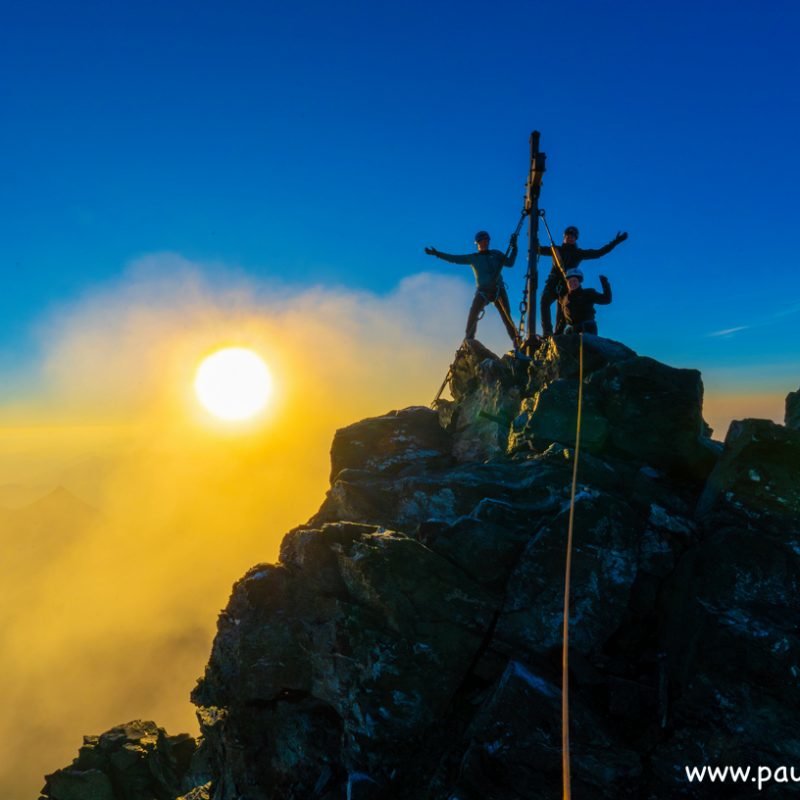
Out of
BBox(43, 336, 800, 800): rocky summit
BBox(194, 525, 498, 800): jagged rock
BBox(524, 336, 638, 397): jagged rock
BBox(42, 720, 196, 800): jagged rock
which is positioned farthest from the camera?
BBox(42, 720, 196, 800): jagged rock

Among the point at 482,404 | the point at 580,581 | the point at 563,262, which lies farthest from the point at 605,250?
the point at 580,581

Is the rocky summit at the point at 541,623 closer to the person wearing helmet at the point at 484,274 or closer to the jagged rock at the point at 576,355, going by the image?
the jagged rock at the point at 576,355

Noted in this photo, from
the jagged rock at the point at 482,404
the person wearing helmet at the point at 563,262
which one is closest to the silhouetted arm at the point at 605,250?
the person wearing helmet at the point at 563,262

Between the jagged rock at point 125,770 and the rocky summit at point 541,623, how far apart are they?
34944mm

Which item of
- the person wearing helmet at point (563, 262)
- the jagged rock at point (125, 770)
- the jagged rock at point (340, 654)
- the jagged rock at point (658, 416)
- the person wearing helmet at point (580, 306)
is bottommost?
the jagged rock at point (125, 770)

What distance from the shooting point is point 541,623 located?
45.0ft

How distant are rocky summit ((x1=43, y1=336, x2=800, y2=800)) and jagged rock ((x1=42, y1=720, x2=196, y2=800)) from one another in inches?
1376

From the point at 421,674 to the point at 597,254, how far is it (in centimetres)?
1852

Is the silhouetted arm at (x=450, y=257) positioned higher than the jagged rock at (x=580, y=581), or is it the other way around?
the silhouetted arm at (x=450, y=257)

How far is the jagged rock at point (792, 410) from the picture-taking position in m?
20.5

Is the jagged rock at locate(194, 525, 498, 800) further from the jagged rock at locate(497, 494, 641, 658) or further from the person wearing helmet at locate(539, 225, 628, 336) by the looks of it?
the person wearing helmet at locate(539, 225, 628, 336)

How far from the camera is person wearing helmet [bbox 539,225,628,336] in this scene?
23672 millimetres

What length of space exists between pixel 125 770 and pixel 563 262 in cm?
5308

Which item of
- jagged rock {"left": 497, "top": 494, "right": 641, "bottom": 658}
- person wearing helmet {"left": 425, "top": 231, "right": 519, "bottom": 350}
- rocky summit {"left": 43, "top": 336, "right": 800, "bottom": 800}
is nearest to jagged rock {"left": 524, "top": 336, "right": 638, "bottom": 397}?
rocky summit {"left": 43, "top": 336, "right": 800, "bottom": 800}
